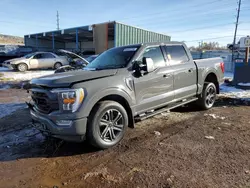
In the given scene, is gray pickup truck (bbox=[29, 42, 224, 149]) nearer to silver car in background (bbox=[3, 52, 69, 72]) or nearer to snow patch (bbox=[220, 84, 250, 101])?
snow patch (bbox=[220, 84, 250, 101])

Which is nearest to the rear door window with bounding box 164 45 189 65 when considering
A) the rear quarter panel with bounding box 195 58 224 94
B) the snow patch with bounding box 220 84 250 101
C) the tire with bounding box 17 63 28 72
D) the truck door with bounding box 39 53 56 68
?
the rear quarter panel with bounding box 195 58 224 94

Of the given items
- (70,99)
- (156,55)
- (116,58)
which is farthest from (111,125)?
(156,55)

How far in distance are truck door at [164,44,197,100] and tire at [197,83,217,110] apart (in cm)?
50

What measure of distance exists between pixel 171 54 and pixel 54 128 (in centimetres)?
319

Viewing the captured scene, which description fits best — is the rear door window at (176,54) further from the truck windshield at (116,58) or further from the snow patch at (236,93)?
the snow patch at (236,93)

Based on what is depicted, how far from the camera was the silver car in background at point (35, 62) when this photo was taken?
1712 cm

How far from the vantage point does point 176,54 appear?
5.25m

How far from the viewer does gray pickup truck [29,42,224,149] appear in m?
3.33

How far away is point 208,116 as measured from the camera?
551 cm

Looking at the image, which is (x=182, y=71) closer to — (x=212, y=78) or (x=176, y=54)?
(x=176, y=54)

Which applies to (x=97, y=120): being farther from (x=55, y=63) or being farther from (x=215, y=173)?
(x=55, y=63)

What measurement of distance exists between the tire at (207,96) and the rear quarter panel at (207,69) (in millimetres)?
240

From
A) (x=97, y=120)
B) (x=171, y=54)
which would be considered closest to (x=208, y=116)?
(x=171, y=54)

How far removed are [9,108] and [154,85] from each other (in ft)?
15.7
